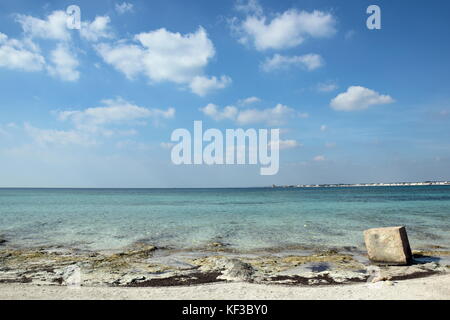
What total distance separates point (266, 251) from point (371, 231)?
15.9 ft

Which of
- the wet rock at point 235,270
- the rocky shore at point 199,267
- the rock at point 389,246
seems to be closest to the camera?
the rocky shore at point 199,267

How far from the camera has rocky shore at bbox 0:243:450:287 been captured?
9.78 m

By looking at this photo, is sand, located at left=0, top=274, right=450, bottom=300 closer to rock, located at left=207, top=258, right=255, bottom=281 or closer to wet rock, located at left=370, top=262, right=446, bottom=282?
wet rock, located at left=370, top=262, right=446, bottom=282

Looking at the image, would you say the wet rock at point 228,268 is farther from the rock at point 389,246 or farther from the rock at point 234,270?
the rock at point 389,246

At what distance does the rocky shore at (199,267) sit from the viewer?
32.1 ft

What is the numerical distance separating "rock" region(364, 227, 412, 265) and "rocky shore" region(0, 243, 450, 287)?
401 mm

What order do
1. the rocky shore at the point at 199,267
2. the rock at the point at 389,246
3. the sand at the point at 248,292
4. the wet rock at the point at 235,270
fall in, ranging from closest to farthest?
1. the sand at the point at 248,292
2. the rocky shore at the point at 199,267
3. the wet rock at the point at 235,270
4. the rock at the point at 389,246

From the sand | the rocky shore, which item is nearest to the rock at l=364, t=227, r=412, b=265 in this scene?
the rocky shore

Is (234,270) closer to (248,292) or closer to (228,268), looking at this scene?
(228,268)

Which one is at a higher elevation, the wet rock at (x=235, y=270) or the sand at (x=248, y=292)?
the sand at (x=248, y=292)

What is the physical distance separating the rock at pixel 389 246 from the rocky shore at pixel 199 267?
0.40 metres

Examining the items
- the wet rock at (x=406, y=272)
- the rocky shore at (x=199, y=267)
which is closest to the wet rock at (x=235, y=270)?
the rocky shore at (x=199, y=267)
